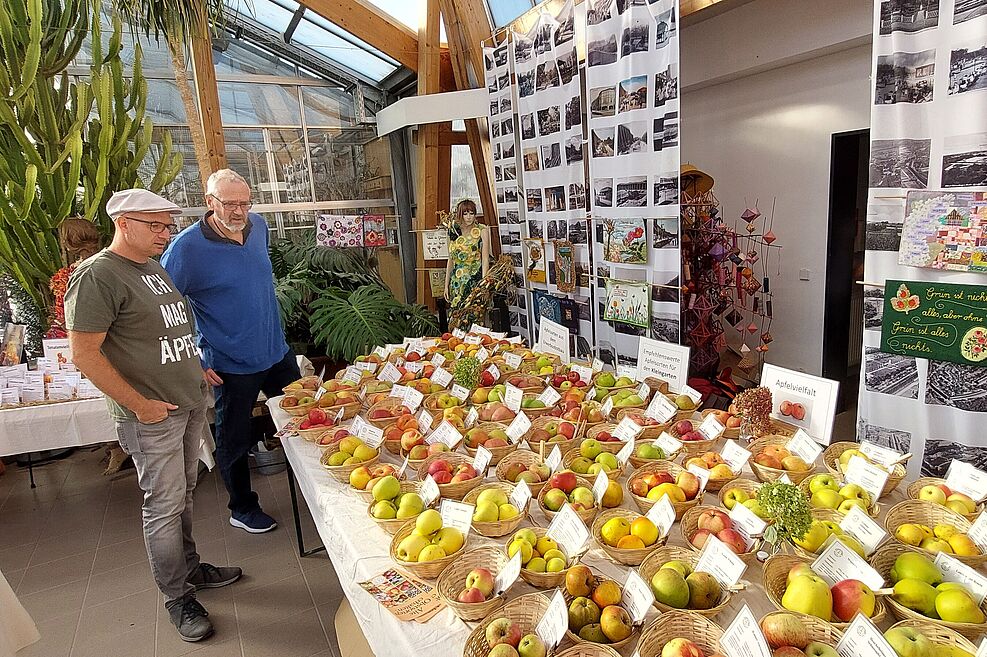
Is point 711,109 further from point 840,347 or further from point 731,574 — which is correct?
point 731,574

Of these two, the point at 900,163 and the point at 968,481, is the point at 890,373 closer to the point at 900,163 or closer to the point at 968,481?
the point at 900,163

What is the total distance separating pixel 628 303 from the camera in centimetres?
399

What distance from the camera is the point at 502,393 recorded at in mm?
2443

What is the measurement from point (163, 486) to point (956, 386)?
10.4 ft

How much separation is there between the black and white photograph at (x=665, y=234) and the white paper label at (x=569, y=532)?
2.50m

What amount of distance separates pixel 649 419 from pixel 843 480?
62 centimetres

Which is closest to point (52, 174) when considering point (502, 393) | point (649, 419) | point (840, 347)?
point (502, 393)

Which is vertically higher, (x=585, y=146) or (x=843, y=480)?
(x=585, y=146)

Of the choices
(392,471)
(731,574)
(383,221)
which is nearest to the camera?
(731,574)

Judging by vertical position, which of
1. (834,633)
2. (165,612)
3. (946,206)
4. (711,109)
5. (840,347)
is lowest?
(165,612)

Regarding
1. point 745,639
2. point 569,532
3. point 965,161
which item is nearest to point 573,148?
point 965,161

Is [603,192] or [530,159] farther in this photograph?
[530,159]

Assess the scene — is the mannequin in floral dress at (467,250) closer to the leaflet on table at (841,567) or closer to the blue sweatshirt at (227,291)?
the blue sweatshirt at (227,291)

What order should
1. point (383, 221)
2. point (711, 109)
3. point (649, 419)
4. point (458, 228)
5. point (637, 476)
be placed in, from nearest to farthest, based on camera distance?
point (637, 476) → point (649, 419) → point (711, 109) → point (458, 228) → point (383, 221)
